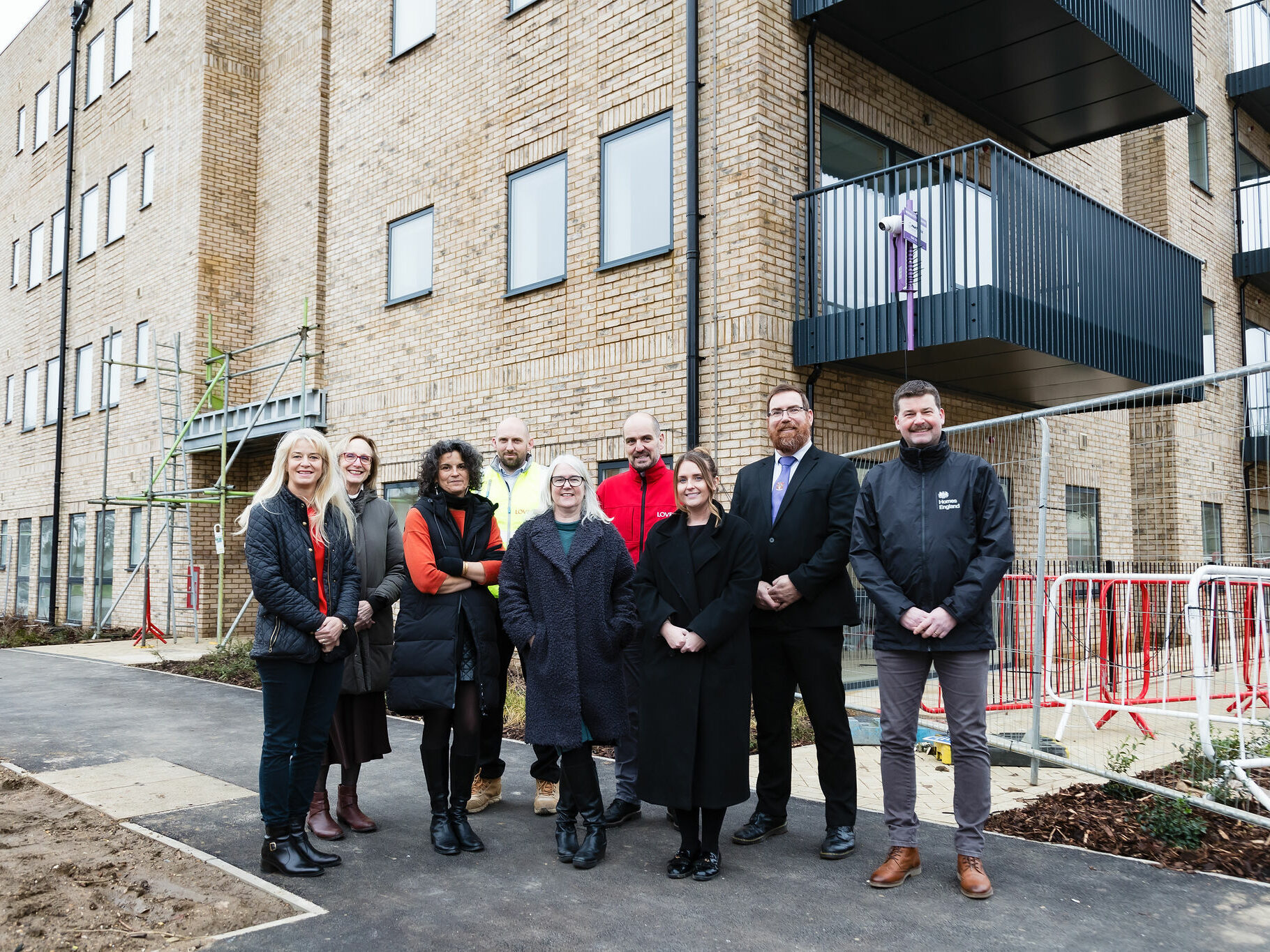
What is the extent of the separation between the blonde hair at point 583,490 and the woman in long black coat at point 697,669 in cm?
42

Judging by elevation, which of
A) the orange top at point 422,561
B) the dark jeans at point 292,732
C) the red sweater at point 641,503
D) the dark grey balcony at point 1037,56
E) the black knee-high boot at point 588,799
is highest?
the dark grey balcony at point 1037,56

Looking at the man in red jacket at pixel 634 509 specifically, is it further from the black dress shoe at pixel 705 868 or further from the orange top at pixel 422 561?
the black dress shoe at pixel 705 868

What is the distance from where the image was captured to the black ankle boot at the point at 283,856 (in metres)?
4.48

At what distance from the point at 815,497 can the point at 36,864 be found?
394cm

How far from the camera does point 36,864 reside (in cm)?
458

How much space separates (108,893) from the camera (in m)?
4.20

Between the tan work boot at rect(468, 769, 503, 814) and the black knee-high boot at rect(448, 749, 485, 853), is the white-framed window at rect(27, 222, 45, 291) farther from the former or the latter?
the black knee-high boot at rect(448, 749, 485, 853)

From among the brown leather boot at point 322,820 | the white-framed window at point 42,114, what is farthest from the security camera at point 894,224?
the white-framed window at point 42,114

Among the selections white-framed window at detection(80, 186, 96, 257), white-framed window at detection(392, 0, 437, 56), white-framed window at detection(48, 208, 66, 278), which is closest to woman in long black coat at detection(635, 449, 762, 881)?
white-framed window at detection(392, 0, 437, 56)

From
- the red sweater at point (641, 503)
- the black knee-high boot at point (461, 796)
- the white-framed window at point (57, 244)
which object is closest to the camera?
the black knee-high boot at point (461, 796)

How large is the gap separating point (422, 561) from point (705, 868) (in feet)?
6.36

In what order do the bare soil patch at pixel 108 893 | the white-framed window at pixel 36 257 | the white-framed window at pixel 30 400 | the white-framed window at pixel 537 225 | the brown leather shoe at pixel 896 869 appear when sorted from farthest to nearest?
1. the white-framed window at pixel 36 257
2. the white-framed window at pixel 30 400
3. the white-framed window at pixel 537 225
4. the brown leather shoe at pixel 896 869
5. the bare soil patch at pixel 108 893

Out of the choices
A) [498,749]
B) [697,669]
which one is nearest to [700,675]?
[697,669]

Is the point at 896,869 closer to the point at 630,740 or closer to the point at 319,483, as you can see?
the point at 630,740
